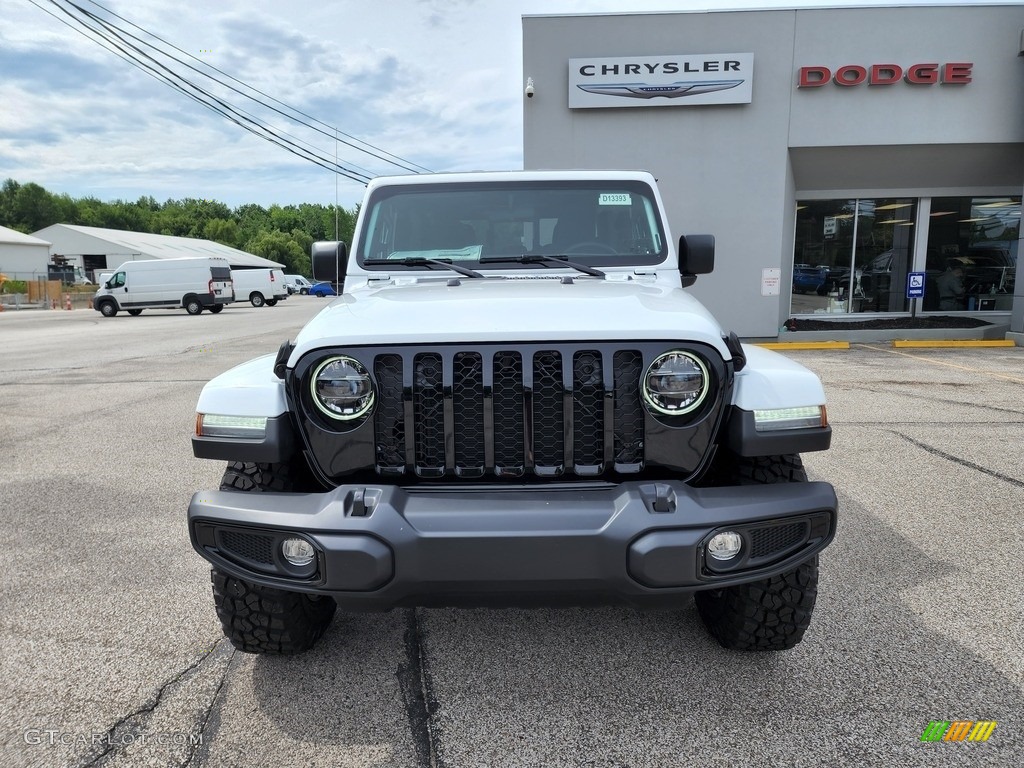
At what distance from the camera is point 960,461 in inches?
205

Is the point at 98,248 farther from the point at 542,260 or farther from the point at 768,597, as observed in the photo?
the point at 768,597

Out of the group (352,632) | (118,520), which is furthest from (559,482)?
(118,520)

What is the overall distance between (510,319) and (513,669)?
1.27 m

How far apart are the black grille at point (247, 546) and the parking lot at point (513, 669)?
0.58 metres

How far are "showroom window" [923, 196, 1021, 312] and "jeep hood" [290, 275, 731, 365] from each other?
1524cm

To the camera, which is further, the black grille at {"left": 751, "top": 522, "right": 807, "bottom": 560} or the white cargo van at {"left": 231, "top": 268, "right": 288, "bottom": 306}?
the white cargo van at {"left": 231, "top": 268, "right": 288, "bottom": 306}

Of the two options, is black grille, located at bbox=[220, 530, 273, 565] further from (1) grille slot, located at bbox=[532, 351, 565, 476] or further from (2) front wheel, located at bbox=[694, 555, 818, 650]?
(2) front wheel, located at bbox=[694, 555, 818, 650]

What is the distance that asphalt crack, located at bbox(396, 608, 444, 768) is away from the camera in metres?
2.16

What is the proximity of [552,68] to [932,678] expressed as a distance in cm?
1225

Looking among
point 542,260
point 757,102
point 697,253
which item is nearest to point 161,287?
point 757,102

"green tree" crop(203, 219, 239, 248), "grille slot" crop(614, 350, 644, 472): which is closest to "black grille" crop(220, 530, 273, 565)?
"grille slot" crop(614, 350, 644, 472)

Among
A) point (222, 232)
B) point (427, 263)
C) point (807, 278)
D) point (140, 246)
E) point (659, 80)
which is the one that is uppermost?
point (222, 232)

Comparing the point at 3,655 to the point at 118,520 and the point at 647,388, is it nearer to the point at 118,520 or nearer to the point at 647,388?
the point at 118,520

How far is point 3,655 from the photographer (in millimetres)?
2709
